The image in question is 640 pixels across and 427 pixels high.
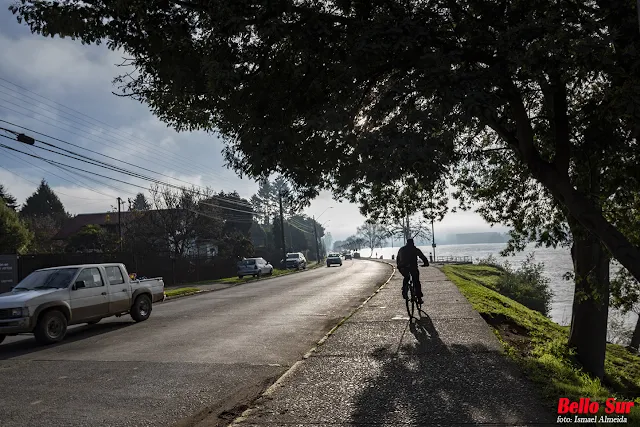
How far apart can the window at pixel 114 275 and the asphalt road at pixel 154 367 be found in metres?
1.13

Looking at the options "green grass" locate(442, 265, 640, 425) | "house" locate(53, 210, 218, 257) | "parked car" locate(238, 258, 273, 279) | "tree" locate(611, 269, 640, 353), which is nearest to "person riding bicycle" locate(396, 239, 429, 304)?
"green grass" locate(442, 265, 640, 425)

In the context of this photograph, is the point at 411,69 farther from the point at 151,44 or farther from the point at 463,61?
the point at 151,44

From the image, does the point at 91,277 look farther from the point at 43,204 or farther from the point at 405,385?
the point at 43,204

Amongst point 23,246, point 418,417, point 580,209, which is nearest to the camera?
point 418,417

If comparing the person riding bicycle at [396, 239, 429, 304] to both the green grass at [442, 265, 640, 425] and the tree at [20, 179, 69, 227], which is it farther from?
the tree at [20, 179, 69, 227]

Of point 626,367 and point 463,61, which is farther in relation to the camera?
point 626,367

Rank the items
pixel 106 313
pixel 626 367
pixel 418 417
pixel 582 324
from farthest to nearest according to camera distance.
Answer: pixel 626 367 < pixel 106 313 < pixel 582 324 < pixel 418 417

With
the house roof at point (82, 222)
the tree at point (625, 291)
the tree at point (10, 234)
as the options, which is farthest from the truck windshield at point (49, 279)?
the house roof at point (82, 222)

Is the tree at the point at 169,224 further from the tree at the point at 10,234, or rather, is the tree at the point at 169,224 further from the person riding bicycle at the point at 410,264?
the person riding bicycle at the point at 410,264

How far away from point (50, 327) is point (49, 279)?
57.1 inches

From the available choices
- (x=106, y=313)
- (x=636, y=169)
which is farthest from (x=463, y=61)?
(x=106, y=313)

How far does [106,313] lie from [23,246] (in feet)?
116

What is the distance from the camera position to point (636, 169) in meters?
8.22

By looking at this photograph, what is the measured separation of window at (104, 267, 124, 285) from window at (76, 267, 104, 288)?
1.07 feet
